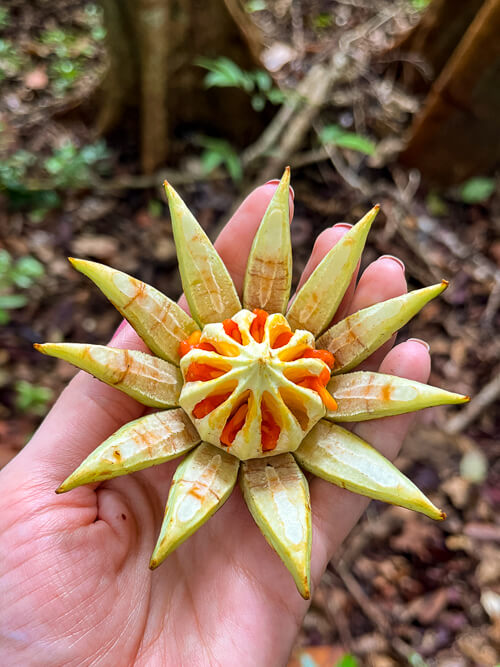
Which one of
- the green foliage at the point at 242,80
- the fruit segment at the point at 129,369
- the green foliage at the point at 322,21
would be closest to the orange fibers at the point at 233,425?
the fruit segment at the point at 129,369

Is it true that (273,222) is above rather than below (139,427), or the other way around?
above

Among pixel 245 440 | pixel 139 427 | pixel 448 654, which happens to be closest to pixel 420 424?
pixel 448 654

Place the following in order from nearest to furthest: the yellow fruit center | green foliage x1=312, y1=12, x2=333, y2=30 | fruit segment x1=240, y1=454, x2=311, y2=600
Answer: fruit segment x1=240, y1=454, x2=311, y2=600
the yellow fruit center
green foliage x1=312, y1=12, x2=333, y2=30

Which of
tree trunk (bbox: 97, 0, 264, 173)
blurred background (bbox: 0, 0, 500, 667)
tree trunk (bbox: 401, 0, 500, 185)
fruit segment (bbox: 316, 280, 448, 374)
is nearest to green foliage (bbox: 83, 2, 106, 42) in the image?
blurred background (bbox: 0, 0, 500, 667)

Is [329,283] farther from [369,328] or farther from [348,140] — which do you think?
[348,140]

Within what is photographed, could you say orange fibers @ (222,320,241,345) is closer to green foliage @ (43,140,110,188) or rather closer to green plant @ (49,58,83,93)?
green foliage @ (43,140,110,188)

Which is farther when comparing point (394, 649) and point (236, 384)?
point (394, 649)

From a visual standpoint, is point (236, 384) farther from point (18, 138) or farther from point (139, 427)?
point (18, 138)

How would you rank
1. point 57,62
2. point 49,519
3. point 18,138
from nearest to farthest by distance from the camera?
point 49,519 → point 18,138 → point 57,62
